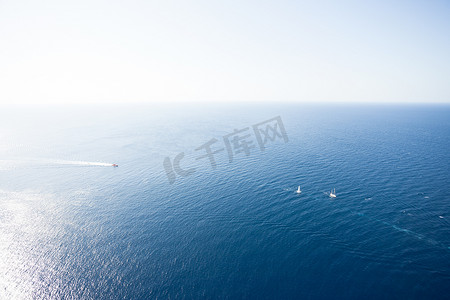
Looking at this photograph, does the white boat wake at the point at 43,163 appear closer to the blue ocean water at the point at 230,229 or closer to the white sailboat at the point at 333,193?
the blue ocean water at the point at 230,229

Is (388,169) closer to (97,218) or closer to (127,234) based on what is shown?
(127,234)

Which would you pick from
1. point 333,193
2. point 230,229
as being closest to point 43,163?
point 230,229

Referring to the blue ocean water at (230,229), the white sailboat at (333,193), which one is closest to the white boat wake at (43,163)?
the blue ocean water at (230,229)

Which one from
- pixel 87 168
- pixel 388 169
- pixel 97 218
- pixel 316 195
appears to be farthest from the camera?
pixel 87 168

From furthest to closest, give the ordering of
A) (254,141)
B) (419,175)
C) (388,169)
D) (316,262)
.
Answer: (254,141)
(388,169)
(419,175)
(316,262)

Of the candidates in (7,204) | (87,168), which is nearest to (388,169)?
(87,168)

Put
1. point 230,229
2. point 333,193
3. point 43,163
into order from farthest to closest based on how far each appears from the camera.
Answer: point 43,163 → point 333,193 → point 230,229

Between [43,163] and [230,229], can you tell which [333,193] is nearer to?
[230,229]

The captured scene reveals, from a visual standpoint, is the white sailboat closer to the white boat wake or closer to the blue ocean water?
the blue ocean water
